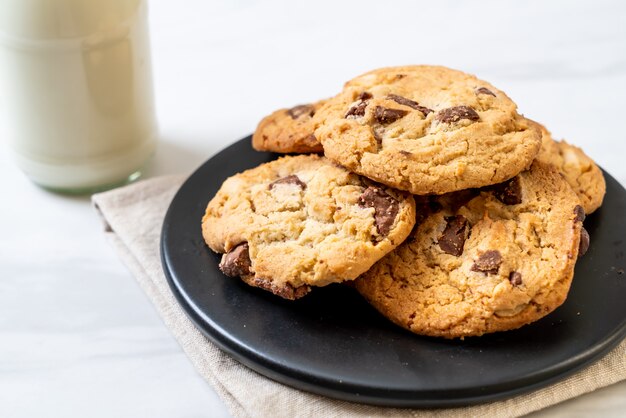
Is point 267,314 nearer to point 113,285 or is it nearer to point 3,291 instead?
point 113,285

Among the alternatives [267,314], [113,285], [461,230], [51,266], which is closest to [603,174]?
[461,230]

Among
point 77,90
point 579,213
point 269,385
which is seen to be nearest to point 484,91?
point 579,213

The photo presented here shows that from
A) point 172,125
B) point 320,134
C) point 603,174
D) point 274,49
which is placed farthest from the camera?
point 274,49

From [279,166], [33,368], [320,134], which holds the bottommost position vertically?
[33,368]

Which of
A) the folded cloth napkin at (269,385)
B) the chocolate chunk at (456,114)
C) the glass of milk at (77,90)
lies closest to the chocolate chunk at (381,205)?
the chocolate chunk at (456,114)

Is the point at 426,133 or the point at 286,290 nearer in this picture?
the point at 286,290

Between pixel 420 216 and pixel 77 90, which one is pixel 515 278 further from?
pixel 77 90
